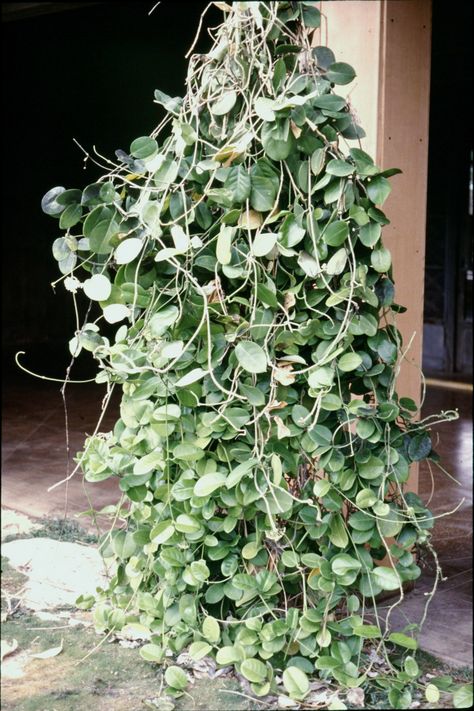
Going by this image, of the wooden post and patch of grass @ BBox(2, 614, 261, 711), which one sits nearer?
patch of grass @ BBox(2, 614, 261, 711)

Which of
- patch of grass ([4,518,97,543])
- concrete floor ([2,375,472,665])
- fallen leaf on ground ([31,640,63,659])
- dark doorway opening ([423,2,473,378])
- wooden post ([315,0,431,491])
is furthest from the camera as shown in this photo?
dark doorway opening ([423,2,473,378])

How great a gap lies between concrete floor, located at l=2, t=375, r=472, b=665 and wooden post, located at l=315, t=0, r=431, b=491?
1.43 feet

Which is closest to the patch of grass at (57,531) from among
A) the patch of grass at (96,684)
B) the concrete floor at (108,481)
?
the concrete floor at (108,481)

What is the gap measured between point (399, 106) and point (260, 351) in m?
1.17

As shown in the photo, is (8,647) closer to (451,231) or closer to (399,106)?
(399,106)

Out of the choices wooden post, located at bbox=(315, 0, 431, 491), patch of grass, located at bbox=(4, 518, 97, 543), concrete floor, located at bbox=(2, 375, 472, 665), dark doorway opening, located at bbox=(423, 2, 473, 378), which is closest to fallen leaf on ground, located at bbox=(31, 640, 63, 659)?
concrete floor, located at bbox=(2, 375, 472, 665)

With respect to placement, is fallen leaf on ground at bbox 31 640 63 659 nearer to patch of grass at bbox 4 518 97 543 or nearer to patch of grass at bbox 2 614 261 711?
patch of grass at bbox 2 614 261 711

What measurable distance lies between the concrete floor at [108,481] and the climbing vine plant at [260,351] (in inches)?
17.4

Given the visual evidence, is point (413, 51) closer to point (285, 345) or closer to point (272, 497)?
point (285, 345)

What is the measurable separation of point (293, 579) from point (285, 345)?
56 cm

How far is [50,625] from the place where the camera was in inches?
97.3

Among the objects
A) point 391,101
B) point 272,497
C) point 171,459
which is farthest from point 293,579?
point 391,101

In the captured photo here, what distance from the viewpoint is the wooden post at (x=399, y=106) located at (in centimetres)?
247

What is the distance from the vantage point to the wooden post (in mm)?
2471
